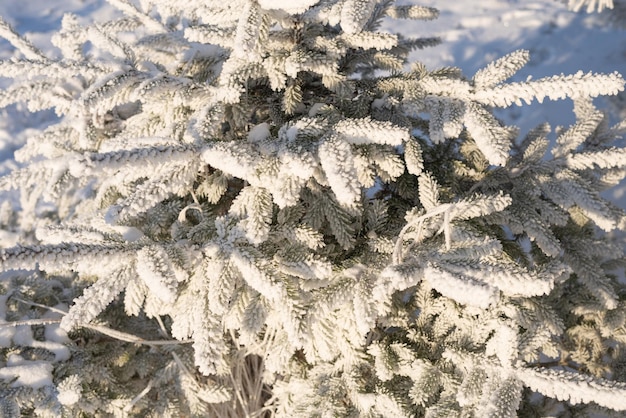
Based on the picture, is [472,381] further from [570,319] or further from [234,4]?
[234,4]

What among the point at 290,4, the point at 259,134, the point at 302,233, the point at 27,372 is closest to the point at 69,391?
the point at 27,372

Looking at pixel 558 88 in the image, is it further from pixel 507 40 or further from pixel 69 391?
pixel 507 40

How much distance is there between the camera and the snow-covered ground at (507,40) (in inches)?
159

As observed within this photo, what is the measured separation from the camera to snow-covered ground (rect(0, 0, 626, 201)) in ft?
13.2

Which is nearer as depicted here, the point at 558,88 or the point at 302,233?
the point at 558,88

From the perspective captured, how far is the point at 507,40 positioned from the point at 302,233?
374 centimetres

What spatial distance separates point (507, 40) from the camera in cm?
441

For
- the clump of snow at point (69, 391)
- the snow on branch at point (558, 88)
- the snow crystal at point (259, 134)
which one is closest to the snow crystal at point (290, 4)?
the snow crystal at point (259, 134)

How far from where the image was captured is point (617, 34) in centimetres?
432

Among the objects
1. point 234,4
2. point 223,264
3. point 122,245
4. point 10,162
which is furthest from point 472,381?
point 10,162

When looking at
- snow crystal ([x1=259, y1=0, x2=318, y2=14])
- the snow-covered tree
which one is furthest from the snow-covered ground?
snow crystal ([x1=259, y1=0, x2=318, y2=14])

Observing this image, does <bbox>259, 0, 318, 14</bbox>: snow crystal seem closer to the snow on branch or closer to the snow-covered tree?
the snow-covered tree

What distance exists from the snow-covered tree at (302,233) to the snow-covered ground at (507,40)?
7.77ft

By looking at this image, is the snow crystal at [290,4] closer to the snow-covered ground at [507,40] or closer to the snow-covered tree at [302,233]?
the snow-covered tree at [302,233]
